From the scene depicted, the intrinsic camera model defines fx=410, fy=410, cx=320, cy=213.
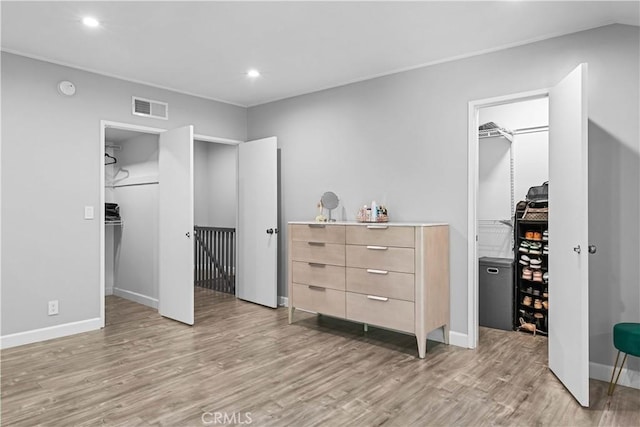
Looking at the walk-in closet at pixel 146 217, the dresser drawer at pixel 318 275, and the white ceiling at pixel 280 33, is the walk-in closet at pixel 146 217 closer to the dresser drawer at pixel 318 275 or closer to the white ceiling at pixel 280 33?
the white ceiling at pixel 280 33

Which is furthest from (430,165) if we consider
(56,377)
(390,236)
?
(56,377)

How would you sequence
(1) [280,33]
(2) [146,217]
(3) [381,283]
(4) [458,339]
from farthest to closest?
1. (2) [146,217]
2. (4) [458,339]
3. (3) [381,283]
4. (1) [280,33]

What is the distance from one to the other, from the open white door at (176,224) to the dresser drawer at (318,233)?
107cm

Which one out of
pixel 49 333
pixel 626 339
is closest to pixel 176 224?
pixel 49 333

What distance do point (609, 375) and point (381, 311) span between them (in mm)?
1612

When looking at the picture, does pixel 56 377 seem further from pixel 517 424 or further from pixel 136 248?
pixel 517 424

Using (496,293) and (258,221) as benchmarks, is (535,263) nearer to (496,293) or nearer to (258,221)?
(496,293)

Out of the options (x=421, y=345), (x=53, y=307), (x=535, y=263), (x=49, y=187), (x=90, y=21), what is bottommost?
(x=421, y=345)

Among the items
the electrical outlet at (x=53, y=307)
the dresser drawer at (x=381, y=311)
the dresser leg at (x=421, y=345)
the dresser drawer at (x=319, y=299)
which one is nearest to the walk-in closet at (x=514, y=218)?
the dresser drawer at (x=381, y=311)

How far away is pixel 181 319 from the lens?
13.7 ft

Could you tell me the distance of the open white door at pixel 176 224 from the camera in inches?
163

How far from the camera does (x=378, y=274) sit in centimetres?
342

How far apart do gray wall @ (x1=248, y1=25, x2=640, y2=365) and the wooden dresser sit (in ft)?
1.09

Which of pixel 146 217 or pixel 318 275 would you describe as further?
pixel 146 217
